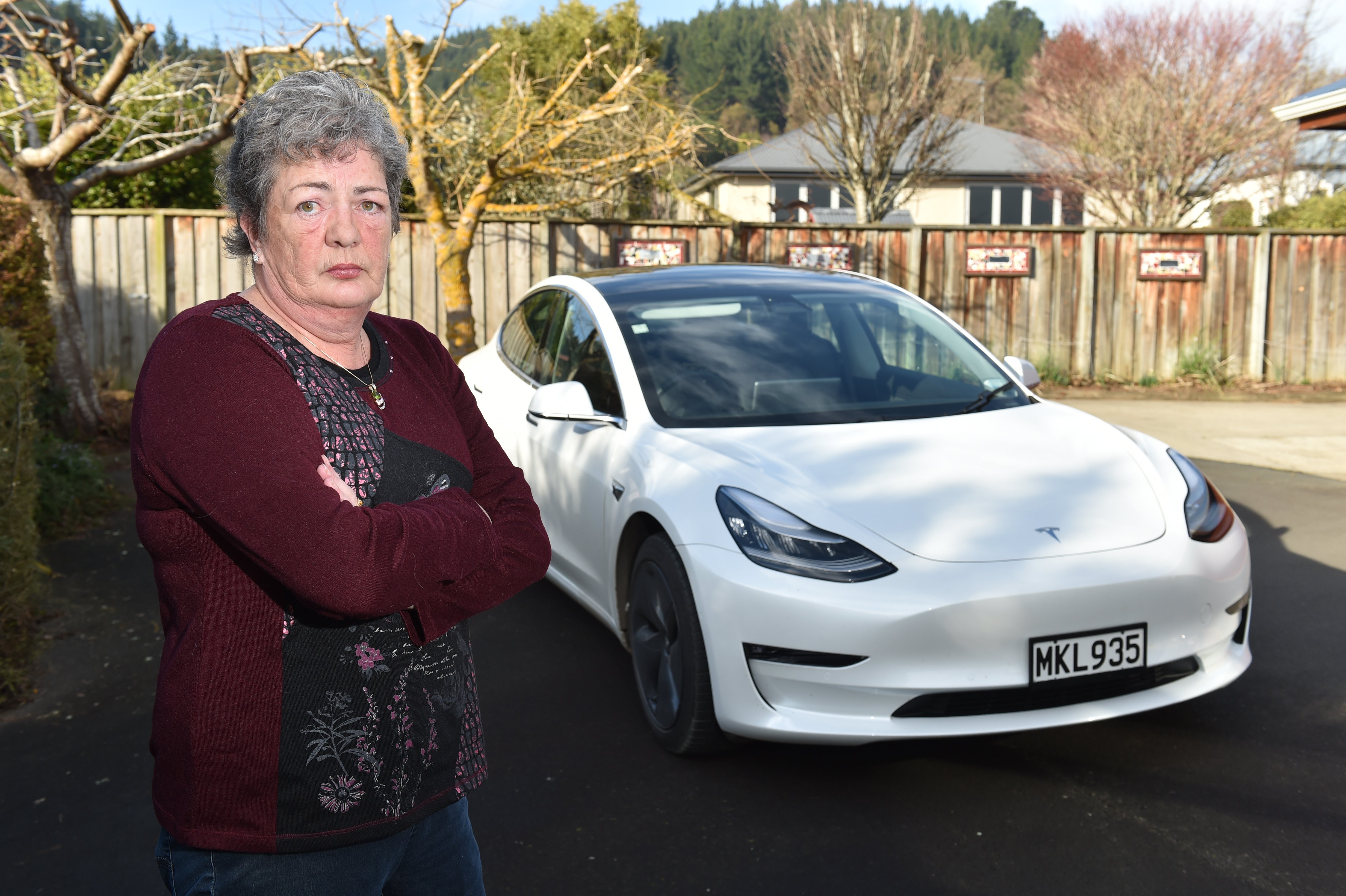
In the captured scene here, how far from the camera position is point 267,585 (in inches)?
58.6

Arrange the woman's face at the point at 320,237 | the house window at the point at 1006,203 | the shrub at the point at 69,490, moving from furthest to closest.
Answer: the house window at the point at 1006,203, the shrub at the point at 69,490, the woman's face at the point at 320,237

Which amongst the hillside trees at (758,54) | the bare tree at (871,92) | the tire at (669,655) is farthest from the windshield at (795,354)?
the hillside trees at (758,54)

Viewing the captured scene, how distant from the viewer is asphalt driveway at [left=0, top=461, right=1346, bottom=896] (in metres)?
2.95

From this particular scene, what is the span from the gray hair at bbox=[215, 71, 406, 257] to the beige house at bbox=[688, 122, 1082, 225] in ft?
103

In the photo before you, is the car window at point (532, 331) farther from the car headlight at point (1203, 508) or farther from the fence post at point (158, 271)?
the fence post at point (158, 271)

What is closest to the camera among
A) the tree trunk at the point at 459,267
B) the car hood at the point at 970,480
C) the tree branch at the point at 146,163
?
the car hood at the point at 970,480

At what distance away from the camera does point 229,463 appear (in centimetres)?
138

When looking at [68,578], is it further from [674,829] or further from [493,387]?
[674,829]

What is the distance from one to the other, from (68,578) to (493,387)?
8.05 feet

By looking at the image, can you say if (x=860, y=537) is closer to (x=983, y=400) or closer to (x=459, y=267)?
(x=983, y=400)

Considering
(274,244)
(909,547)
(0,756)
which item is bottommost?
(0,756)

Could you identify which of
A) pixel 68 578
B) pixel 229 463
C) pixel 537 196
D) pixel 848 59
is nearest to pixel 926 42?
pixel 848 59

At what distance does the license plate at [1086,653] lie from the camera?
3152mm

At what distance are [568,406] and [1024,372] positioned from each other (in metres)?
2.03
